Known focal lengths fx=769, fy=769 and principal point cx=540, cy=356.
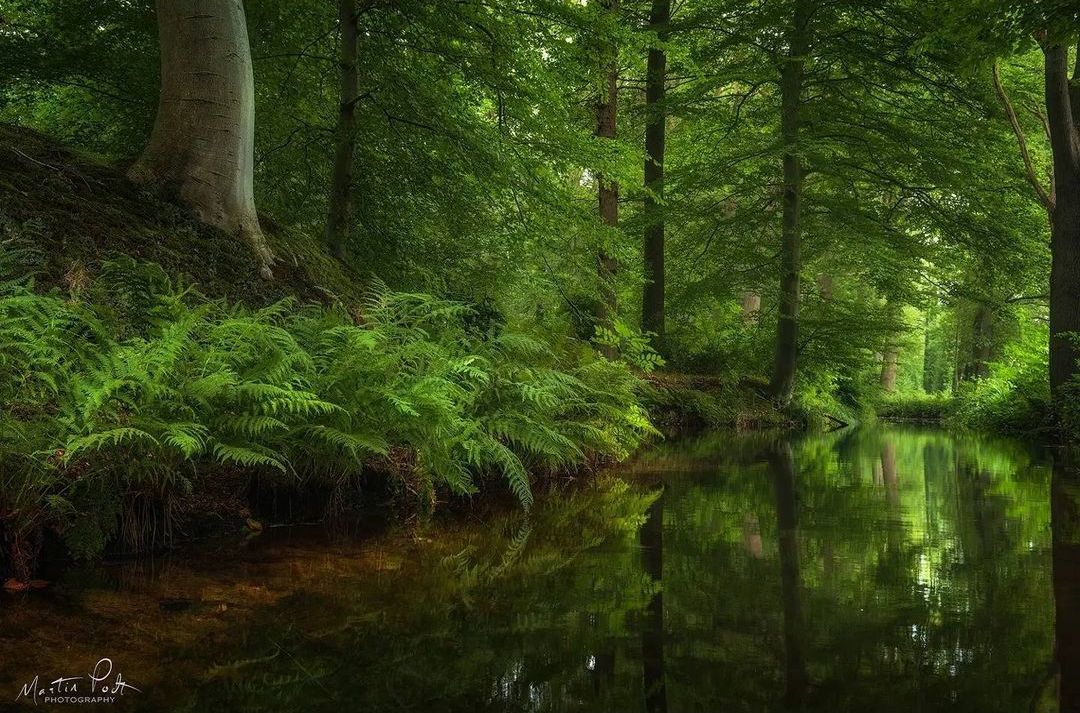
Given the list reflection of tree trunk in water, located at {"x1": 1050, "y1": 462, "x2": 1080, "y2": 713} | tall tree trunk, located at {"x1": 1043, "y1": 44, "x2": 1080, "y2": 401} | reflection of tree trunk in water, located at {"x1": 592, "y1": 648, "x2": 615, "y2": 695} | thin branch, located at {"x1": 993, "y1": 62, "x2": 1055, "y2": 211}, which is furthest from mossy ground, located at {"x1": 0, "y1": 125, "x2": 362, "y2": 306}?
thin branch, located at {"x1": 993, "y1": 62, "x2": 1055, "y2": 211}

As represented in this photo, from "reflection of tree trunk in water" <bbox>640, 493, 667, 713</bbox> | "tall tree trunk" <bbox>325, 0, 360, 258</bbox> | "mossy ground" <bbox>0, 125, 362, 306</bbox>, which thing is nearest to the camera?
"reflection of tree trunk in water" <bbox>640, 493, 667, 713</bbox>

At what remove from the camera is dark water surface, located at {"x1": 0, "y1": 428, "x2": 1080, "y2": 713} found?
1938 mm

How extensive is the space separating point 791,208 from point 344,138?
Answer: 9.00 m

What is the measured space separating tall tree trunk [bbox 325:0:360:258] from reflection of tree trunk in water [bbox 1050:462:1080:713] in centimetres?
622

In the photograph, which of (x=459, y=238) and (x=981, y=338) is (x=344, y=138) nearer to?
(x=459, y=238)

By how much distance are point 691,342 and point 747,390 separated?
1.46 meters

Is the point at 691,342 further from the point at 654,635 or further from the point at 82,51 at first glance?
the point at 654,635

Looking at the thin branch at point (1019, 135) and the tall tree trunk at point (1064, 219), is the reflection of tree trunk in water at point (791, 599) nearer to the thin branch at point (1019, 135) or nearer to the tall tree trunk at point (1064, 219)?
the tall tree trunk at point (1064, 219)

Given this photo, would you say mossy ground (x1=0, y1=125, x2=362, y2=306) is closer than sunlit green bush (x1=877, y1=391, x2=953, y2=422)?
Yes

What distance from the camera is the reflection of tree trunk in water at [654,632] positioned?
1934 mm

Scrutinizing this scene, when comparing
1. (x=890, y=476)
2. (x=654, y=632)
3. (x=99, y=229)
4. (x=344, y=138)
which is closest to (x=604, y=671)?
(x=654, y=632)

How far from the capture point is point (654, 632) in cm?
239

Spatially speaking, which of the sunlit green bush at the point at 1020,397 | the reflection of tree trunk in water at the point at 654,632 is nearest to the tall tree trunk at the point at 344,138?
the reflection of tree trunk in water at the point at 654,632
